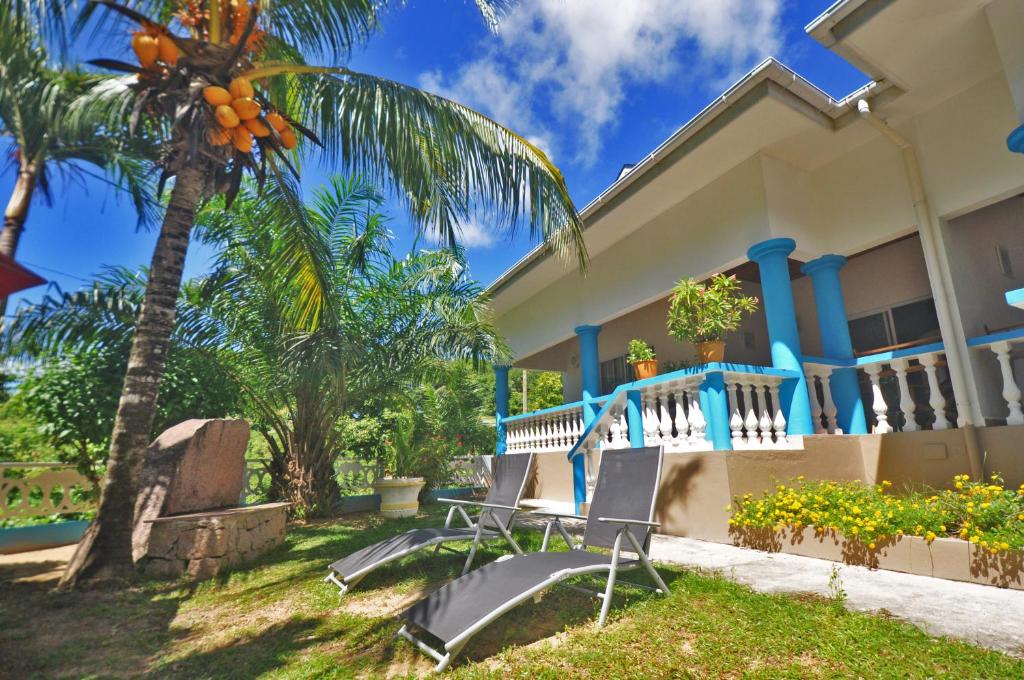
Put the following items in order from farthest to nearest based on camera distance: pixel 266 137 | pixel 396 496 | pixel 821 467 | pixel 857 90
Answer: pixel 396 496 < pixel 857 90 < pixel 821 467 < pixel 266 137

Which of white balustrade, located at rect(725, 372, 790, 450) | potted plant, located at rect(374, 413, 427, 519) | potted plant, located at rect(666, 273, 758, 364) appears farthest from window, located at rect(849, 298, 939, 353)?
potted plant, located at rect(374, 413, 427, 519)

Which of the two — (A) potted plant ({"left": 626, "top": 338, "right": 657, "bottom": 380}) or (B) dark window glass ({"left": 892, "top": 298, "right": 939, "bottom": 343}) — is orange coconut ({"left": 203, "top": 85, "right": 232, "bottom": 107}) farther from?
(B) dark window glass ({"left": 892, "top": 298, "right": 939, "bottom": 343})

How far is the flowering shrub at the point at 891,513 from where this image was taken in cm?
341

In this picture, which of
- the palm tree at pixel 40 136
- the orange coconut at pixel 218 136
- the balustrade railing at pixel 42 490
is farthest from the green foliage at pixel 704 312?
the balustrade railing at pixel 42 490

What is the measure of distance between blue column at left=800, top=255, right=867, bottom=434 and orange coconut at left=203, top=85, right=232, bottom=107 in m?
7.41

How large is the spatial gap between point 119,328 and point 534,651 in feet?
21.6

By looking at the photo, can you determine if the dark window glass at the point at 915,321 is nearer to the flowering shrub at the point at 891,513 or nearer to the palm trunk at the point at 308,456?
the flowering shrub at the point at 891,513

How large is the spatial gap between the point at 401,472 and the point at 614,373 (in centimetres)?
569

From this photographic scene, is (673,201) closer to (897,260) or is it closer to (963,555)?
(897,260)

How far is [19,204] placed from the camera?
787 cm

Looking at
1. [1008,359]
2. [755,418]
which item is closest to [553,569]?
[755,418]

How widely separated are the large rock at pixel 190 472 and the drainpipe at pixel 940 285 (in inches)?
318

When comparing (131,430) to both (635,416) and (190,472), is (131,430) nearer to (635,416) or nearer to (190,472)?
(190,472)

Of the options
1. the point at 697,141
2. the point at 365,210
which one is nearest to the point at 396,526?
the point at 365,210
